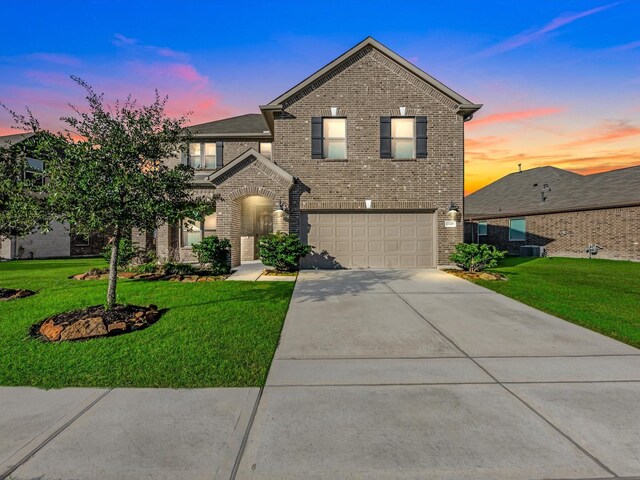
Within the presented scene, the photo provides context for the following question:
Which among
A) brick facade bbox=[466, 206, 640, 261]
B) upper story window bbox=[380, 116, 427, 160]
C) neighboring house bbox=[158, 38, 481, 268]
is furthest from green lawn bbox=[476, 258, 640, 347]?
brick facade bbox=[466, 206, 640, 261]

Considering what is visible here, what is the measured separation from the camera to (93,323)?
512cm

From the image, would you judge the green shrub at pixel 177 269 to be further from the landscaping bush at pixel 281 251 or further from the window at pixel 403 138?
the window at pixel 403 138

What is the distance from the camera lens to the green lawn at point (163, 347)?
3557mm

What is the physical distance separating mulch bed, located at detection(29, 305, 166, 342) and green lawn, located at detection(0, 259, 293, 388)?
0.62 ft

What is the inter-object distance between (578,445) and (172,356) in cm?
451

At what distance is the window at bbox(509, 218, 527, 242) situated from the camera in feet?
73.4

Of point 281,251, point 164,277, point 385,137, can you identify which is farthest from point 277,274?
point 385,137

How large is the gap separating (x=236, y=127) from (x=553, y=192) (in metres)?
23.3

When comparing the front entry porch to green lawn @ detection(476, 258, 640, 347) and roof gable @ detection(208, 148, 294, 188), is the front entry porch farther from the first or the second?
green lawn @ detection(476, 258, 640, 347)

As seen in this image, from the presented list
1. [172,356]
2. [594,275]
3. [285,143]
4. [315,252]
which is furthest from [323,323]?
[594,275]

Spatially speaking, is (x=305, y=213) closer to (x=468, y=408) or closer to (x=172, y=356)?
(x=172, y=356)

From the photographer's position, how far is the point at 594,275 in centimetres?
1153

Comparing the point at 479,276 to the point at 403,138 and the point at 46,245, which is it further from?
the point at 46,245

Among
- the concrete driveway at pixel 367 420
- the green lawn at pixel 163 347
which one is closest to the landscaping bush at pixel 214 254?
the green lawn at pixel 163 347
